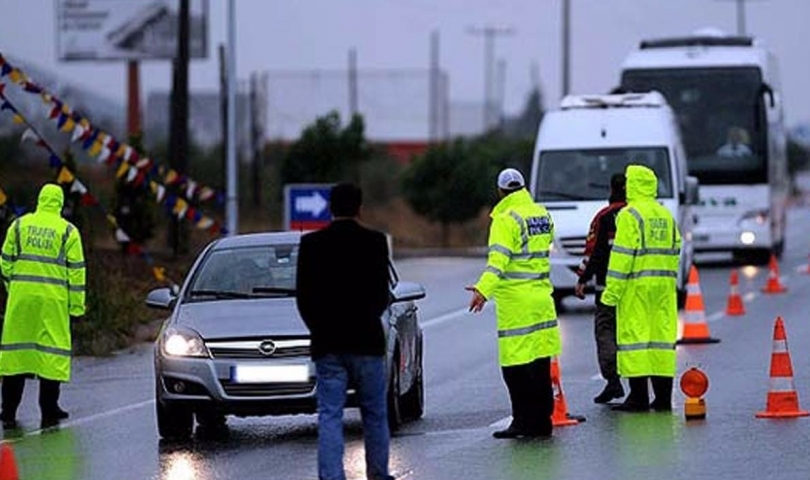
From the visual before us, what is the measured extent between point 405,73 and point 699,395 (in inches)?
3381

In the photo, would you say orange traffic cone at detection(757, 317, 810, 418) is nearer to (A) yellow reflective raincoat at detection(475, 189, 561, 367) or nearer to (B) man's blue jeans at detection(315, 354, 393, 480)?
(A) yellow reflective raincoat at detection(475, 189, 561, 367)

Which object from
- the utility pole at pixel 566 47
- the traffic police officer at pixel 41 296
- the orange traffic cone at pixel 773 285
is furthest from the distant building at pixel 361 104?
the traffic police officer at pixel 41 296

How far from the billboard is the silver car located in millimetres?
31158

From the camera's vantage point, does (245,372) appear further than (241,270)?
No

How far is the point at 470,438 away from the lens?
14.8 meters

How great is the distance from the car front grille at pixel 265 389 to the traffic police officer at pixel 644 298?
2.54 metres

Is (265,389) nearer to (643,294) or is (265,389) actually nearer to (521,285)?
(521,285)

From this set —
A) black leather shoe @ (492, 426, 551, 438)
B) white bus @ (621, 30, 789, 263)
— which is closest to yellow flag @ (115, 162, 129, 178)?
white bus @ (621, 30, 789, 263)

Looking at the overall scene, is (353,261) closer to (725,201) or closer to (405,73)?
(725,201)

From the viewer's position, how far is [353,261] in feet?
37.9

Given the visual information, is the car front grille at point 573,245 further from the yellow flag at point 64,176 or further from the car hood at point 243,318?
the car hood at point 243,318

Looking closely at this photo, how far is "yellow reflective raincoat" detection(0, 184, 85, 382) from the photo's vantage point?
54.0ft

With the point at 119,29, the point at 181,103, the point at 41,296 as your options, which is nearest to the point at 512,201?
the point at 41,296

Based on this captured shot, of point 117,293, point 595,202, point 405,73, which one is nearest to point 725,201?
point 595,202
